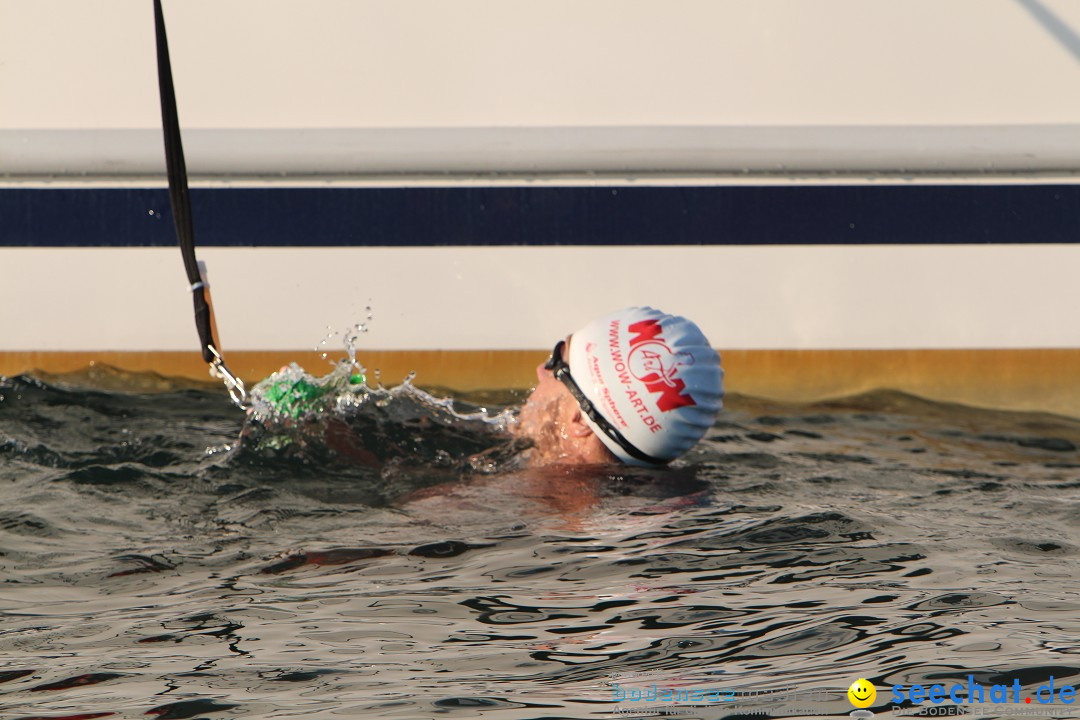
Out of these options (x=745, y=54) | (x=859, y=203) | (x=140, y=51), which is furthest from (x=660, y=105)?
(x=140, y=51)

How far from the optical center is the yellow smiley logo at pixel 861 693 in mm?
2521

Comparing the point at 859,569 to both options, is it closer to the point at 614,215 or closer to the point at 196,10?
the point at 614,215

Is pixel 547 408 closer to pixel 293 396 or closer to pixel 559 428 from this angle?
pixel 559 428

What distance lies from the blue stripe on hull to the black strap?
1.30 m

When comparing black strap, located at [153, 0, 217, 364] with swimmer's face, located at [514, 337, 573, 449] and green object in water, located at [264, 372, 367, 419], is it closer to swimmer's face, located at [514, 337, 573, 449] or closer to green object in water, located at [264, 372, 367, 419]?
green object in water, located at [264, 372, 367, 419]

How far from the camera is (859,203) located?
551 cm

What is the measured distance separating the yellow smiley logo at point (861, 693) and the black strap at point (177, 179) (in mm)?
2345

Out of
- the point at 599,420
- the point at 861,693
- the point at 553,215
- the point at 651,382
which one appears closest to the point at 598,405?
the point at 599,420

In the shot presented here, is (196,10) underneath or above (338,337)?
above

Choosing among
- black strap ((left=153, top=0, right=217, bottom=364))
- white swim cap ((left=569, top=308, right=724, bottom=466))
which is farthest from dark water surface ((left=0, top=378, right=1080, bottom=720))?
black strap ((left=153, top=0, right=217, bottom=364))

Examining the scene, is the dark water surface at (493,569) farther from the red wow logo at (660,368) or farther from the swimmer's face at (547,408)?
the red wow logo at (660,368)

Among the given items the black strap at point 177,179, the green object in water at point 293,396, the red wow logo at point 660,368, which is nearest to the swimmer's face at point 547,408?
the red wow logo at point 660,368

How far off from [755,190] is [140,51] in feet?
8.06

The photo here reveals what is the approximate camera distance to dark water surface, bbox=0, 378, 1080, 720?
2.67 meters
